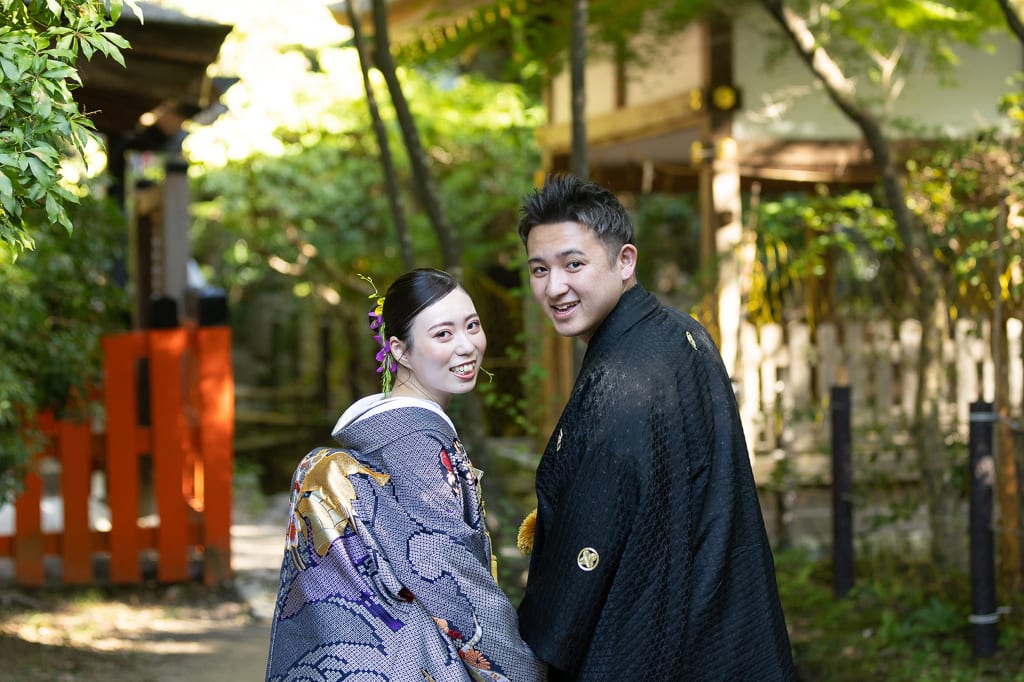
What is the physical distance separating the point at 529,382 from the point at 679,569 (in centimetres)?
346

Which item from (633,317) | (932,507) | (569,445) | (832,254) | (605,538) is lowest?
(932,507)

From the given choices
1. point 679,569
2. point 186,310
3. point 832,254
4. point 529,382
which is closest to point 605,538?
point 679,569

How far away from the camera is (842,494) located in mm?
5922

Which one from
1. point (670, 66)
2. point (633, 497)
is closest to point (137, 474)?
point (670, 66)

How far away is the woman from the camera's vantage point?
276 centimetres

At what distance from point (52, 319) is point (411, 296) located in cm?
448

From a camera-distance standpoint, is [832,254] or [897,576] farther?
[832,254]

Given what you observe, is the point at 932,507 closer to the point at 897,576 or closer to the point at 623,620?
the point at 897,576

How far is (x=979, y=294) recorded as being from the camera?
592 cm

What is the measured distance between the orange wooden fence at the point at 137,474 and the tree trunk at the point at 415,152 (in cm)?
176

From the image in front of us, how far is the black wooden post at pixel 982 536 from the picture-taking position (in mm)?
4977

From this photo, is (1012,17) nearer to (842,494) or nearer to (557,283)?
(842,494)

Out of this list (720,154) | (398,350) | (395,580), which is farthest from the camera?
(720,154)

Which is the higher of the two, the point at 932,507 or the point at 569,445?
the point at 569,445
